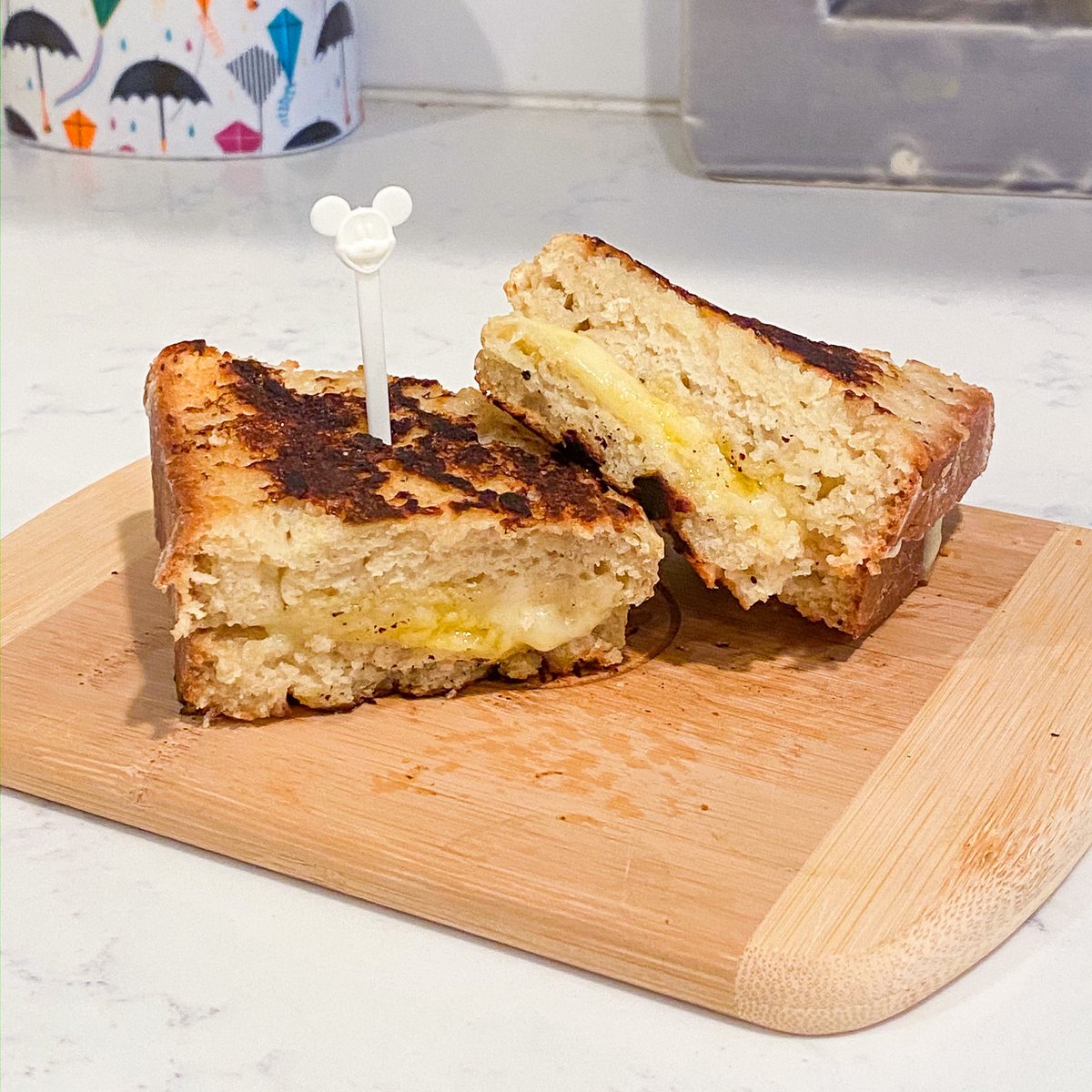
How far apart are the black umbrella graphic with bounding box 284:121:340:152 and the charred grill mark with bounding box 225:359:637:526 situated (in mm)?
2539

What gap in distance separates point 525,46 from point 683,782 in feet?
12.3

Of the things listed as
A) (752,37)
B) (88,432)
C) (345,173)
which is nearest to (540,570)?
(88,432)

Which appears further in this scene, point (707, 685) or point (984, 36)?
point (984, 36)

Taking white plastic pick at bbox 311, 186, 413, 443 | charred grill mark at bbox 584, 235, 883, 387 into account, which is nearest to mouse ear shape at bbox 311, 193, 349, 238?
white plastic pick at bbox 311, 186, 413, 443

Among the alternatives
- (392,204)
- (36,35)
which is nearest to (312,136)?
(36,35)

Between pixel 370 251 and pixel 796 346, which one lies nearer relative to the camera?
pixel 370 251

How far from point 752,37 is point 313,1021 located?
10.9ft

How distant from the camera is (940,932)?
5.79ft

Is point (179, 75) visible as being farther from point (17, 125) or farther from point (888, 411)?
point (888, 411)

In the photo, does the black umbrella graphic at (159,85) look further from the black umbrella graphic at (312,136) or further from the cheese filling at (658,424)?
the cheese filling at (658,424)

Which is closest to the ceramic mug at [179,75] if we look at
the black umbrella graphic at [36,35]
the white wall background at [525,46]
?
the black umbrella graphic at [36,35]

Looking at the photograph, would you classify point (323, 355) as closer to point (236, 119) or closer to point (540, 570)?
point (236, 119)

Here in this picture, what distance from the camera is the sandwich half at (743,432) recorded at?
2293 millimetres

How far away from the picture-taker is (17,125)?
496 cm
